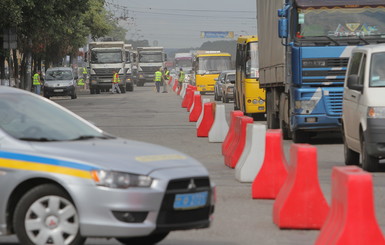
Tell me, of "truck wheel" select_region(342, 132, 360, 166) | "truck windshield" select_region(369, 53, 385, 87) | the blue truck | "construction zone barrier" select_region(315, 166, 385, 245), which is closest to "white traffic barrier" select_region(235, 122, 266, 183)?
"truck windshield" select_region(369, 53, 385, 87)

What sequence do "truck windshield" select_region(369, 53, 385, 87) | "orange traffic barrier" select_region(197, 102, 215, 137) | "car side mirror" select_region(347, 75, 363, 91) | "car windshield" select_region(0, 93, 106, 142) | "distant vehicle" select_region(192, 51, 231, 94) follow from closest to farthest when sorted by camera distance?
"car windshield" select_region(0, 93, 106, 142) < "car side mirror" select_region(347, 75, 363, 91) < "truck windshield" select_region(369, 53, 385, 87) < "orange traffic barrier" select_region(197, 102, 215, 137) < "distant vehicle" select_region(192, 51, 231, 94)

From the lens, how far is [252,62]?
34.1 metres

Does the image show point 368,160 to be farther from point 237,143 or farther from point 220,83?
point 220,83

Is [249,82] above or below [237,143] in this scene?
below

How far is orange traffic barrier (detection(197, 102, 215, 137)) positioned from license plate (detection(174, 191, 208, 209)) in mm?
16836

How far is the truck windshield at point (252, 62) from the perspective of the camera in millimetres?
33719

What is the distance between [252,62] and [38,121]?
986 inches

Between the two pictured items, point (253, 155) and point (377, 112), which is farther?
point (377, 112)

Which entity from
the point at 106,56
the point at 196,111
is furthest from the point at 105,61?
the point at 196,111

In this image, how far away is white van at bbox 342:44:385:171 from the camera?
50.8 ft

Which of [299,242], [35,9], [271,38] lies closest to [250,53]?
[271,38]

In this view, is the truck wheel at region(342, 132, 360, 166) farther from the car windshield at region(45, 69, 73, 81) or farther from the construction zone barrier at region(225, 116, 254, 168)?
the car windshield at region(45, 69, 73, 81)

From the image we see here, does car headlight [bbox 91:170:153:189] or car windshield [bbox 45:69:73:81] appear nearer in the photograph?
car headlight [bbox 91:170:153:189]

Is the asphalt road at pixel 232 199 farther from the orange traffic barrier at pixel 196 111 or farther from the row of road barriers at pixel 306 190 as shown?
the orange traffic barrier at pixel 196 111
